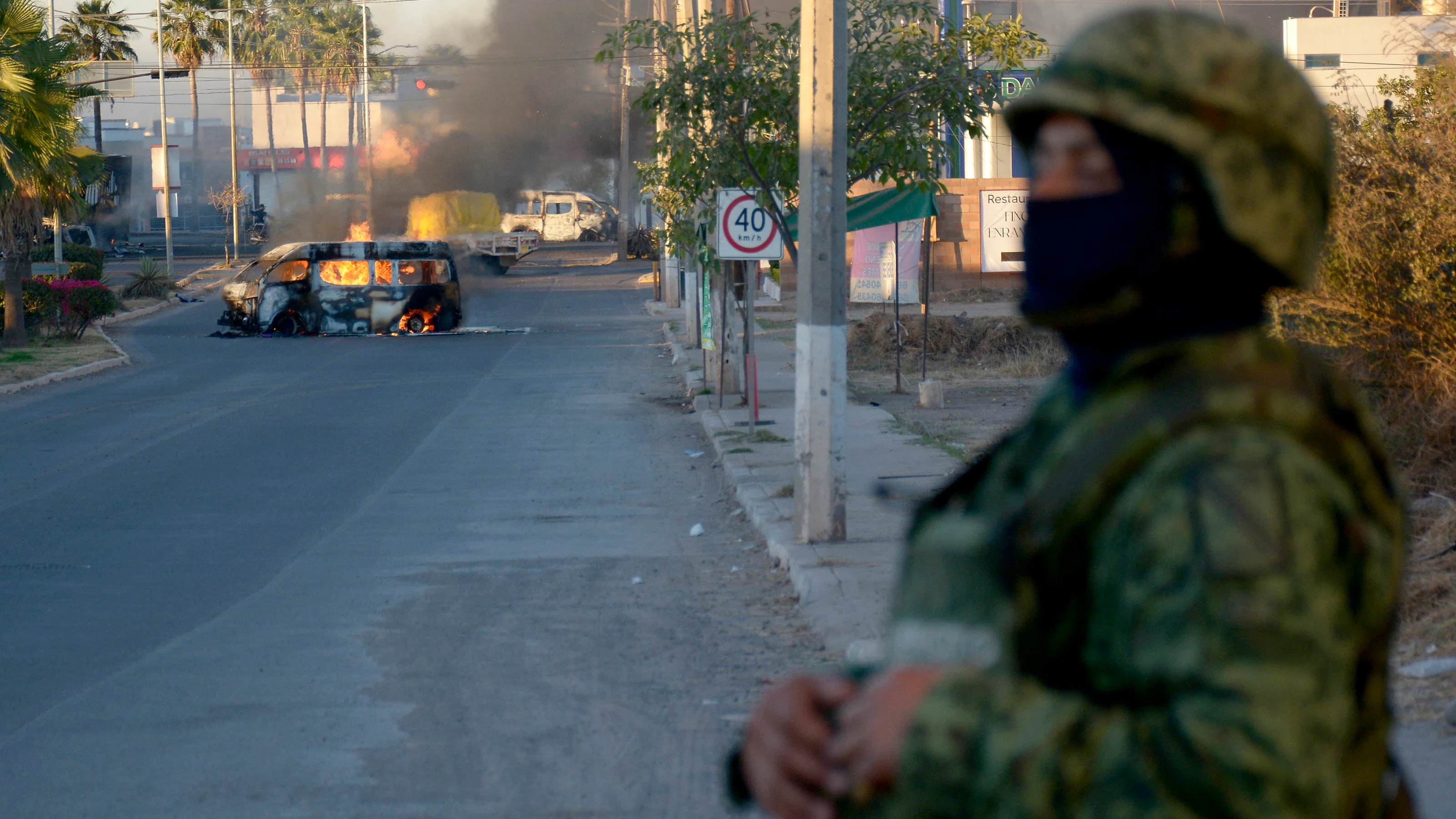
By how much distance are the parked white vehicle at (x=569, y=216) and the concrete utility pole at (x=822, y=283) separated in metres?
49.5

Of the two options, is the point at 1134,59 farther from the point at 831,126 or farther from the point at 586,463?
the point at 586,463

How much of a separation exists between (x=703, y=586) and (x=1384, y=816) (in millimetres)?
6169

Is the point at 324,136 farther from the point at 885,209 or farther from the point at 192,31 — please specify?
the point at 885,209

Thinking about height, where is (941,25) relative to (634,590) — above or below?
above

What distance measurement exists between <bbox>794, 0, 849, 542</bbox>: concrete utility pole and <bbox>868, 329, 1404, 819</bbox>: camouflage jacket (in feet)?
21.7

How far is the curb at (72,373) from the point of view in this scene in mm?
16734

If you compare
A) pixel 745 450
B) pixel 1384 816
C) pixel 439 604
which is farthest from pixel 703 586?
pixel 1384 816

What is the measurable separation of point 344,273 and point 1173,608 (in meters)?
24.3

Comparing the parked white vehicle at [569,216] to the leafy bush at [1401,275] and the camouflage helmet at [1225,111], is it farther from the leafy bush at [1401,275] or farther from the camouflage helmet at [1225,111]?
the camouflage helmet at [1225,111]

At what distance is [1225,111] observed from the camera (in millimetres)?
1112

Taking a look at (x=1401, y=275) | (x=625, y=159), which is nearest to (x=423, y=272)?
(x=1401, y=275)

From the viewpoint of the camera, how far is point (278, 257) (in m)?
26.7

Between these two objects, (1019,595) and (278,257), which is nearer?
(1019,595)

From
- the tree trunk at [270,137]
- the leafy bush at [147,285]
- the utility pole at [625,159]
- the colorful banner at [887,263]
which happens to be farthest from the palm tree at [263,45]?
the colorful banner at [887,263]
